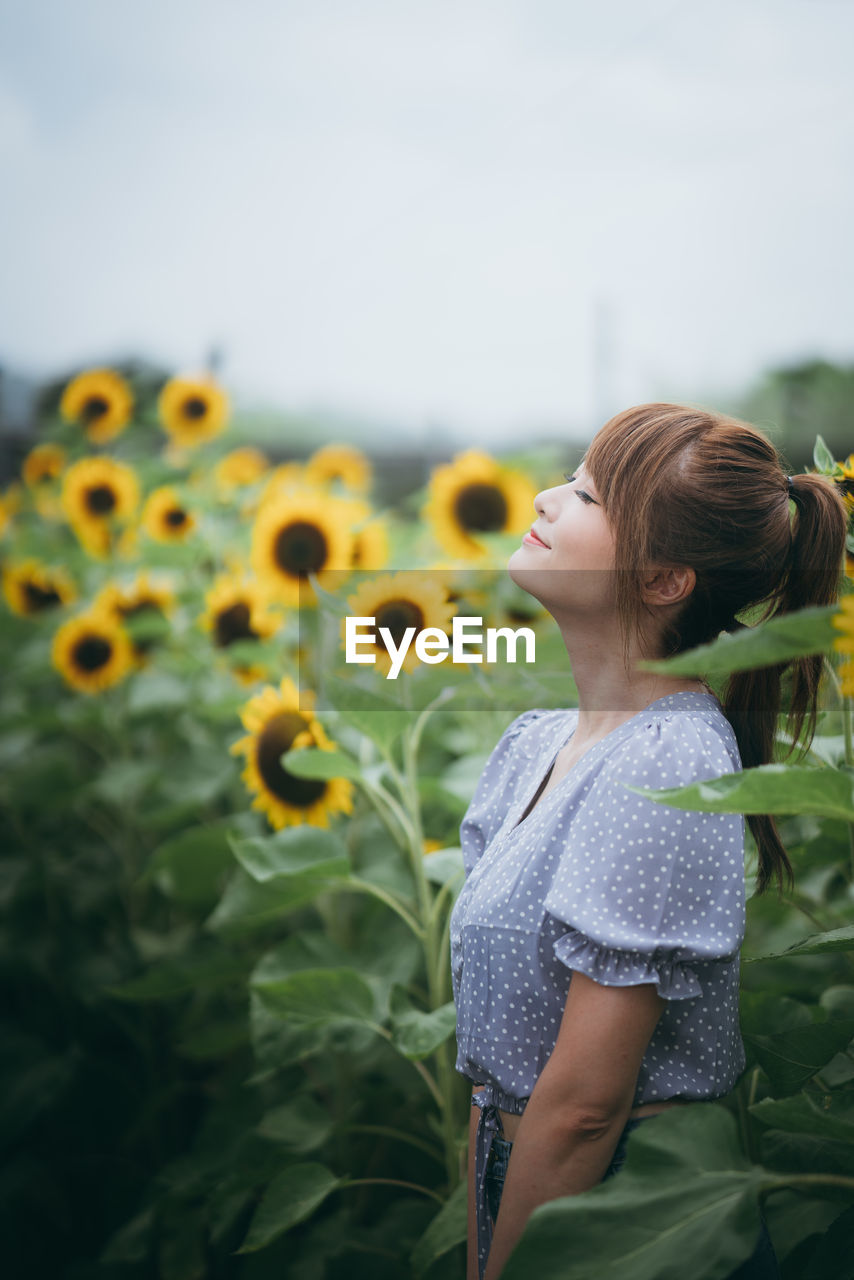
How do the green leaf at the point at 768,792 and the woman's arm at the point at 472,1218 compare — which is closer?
the green leaf at the point at 768,792

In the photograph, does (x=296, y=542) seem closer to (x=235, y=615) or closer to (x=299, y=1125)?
(x=235, y=615)

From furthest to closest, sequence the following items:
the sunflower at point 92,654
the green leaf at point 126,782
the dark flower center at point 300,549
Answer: the sunflower at point 92,654, the green leaf at point 126,782, the dark flower center at point 300,549

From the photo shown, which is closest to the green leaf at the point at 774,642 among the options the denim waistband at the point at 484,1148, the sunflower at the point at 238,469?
the denim waistband at the point at 484,1148

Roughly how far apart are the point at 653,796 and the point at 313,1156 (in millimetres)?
1236

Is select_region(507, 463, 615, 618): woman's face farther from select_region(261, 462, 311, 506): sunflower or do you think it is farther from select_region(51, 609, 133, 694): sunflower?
select_region(51, 609, 133, 694): sunflower

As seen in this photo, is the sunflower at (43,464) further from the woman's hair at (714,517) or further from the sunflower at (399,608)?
the woman's hair at (714,517)

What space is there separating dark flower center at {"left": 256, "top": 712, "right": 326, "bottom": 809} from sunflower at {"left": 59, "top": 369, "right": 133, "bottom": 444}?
1.78 metres

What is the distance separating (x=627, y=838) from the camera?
32.4 inches

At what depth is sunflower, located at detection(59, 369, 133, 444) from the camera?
3.06 m

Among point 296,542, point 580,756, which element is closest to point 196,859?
point 296,542

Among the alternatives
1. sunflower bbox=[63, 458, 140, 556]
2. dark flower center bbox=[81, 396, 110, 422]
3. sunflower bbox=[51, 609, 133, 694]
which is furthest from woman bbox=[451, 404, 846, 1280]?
dark flower center bbox=[81, 396, 110, 422]

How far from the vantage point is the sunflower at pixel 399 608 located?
143 centimetres

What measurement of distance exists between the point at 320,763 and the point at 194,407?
6.39 ft

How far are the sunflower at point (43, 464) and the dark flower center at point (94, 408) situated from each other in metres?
0.43
